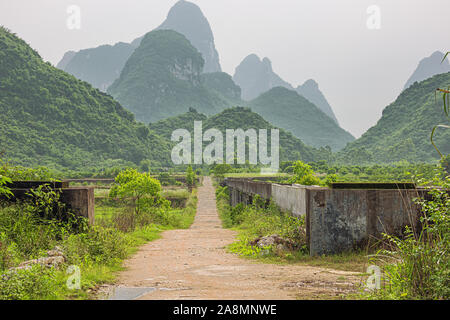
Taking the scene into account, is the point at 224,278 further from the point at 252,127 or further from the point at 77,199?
the point at 252,127

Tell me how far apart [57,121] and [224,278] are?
98023 millimetres

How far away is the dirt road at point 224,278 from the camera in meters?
5.57

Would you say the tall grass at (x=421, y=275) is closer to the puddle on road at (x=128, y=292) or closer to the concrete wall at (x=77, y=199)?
the puddle on road at (x=128, y=292)

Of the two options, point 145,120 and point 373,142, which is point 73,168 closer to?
point 373,142

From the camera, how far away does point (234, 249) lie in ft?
33.1

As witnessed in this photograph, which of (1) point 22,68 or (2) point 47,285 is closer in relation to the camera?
(2) point 47,285

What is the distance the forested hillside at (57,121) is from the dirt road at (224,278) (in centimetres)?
7646

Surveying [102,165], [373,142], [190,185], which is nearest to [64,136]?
[102,165]

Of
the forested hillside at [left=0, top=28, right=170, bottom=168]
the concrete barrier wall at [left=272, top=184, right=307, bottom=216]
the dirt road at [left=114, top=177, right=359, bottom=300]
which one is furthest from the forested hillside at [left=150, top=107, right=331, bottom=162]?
the dirt road at [left=114, top=177, right=359, bottom=300]

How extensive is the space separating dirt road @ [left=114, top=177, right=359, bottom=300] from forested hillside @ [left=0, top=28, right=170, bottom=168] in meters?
76.5

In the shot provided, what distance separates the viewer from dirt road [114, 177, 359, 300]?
557 centimetres

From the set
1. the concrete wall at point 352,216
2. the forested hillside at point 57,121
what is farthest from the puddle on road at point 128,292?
the forested hillside at point 57,121
